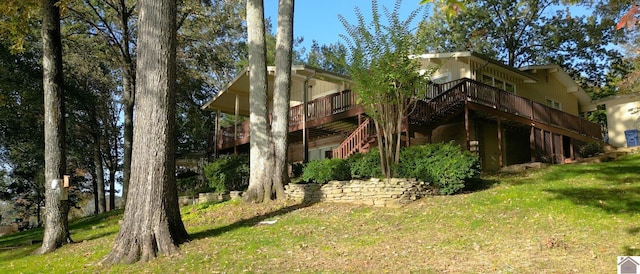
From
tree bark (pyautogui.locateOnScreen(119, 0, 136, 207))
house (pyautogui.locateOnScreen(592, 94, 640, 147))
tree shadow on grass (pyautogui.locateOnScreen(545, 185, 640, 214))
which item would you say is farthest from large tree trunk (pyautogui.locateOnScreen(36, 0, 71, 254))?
house (pyautogui.locateOnScreen(592, 94, 640, 147))

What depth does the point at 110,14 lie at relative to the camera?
23516 mm

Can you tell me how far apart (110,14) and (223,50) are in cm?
558

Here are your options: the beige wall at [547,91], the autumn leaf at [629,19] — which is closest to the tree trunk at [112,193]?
the beige wall at [547,91]

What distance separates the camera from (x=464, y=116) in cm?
1797

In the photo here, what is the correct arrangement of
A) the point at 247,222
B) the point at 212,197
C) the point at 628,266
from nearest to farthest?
the point at 628,266, the point at 247,222, the point at 212,197

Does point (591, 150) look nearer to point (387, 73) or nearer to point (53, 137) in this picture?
point (387, 73)

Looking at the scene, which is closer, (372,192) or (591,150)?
(372,192)

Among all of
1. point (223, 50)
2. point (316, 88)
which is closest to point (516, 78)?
point (316, 88)

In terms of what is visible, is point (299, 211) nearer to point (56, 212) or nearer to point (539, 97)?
point (56, 212)

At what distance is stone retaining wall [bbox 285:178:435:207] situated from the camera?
12126 millimetres

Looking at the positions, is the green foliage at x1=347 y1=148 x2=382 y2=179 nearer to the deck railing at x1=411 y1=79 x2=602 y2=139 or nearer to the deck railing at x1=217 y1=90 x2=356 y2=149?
the deck railing at x1=411 y1=79 x2=602 y2=139

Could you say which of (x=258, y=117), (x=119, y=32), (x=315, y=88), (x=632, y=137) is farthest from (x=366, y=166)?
(x=119, y=32)

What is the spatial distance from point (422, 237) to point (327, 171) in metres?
6.23

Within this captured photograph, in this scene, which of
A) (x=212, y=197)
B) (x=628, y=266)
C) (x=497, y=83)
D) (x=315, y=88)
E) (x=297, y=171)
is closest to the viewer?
(x=628, y=266)
